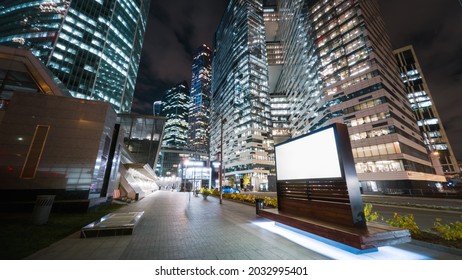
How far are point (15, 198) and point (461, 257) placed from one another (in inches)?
719

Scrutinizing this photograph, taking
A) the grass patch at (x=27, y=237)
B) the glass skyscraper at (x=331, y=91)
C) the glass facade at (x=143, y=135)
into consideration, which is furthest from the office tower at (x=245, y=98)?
the grass patch at (x=27, y=237)

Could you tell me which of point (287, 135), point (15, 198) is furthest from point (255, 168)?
point (15, 198)

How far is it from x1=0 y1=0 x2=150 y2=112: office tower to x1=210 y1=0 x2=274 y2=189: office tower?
4781 centimetres

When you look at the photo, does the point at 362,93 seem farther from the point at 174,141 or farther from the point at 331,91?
the point at 174,141

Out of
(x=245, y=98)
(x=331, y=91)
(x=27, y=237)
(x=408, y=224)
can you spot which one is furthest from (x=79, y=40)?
(x=408, y=224)

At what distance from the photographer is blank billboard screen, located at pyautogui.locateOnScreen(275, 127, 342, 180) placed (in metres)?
5.74

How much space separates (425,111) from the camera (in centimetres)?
7900

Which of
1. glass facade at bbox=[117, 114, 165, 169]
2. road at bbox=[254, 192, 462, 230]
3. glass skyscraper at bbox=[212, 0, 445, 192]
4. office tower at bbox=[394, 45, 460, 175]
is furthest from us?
office tower at bbox=[394, 45, 460, 175]

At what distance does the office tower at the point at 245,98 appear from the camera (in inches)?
3184

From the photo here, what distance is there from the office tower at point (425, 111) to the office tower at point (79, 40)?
132m

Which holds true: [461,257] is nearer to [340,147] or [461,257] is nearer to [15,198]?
[340,147]

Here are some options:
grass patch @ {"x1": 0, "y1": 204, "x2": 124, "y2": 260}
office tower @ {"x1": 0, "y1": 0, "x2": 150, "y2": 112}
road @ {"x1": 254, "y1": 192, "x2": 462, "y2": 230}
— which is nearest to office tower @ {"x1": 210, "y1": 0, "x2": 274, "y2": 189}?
office tower @ {"x1": 0, "y1": 0, "x2": 150, "y2": 112}

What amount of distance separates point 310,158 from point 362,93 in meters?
52.7

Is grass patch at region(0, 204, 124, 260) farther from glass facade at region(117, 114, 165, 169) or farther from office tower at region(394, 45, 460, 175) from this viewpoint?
office tower at region(394, 45, 460, 175)
